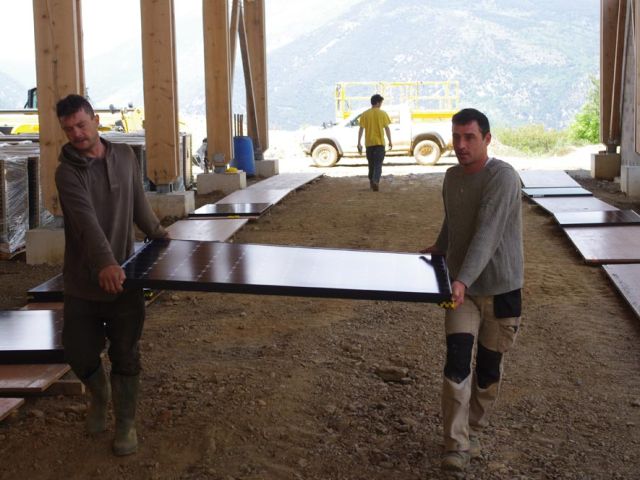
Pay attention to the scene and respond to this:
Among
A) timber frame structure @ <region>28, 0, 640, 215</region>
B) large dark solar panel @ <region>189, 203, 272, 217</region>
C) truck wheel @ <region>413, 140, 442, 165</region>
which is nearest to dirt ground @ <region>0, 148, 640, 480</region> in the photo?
timber frame structure @ <region>28, 0, 640, 215</region>

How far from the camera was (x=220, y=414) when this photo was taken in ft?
17.0

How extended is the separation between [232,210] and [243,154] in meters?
7.25

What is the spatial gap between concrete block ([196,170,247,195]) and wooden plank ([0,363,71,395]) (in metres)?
11.8

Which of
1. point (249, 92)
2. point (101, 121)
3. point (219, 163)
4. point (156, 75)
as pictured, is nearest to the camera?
point (156, 75)

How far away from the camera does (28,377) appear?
17.6ft

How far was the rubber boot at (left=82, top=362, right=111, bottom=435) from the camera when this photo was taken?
4.68 m

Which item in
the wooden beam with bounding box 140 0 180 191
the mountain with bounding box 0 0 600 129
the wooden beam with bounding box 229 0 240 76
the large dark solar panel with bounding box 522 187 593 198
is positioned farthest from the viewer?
the mountain with bounding box 0 0 600 129

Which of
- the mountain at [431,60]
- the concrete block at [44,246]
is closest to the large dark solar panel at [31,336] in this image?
the concrete block at [44,246]

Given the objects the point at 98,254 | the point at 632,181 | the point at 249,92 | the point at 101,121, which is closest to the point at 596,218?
the point at 632,181

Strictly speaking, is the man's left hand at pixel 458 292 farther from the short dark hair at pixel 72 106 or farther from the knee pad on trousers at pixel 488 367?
the short dark hair at pixel 72 106

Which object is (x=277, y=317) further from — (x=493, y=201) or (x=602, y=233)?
(x=602, y=233)

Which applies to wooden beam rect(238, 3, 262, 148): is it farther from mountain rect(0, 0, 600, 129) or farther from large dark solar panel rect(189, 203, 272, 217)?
mountain rect(0, 0, 600, 129)

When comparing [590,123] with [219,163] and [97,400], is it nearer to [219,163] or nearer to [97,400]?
[219,163]

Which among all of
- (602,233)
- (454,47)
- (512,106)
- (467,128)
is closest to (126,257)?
(467,128)
